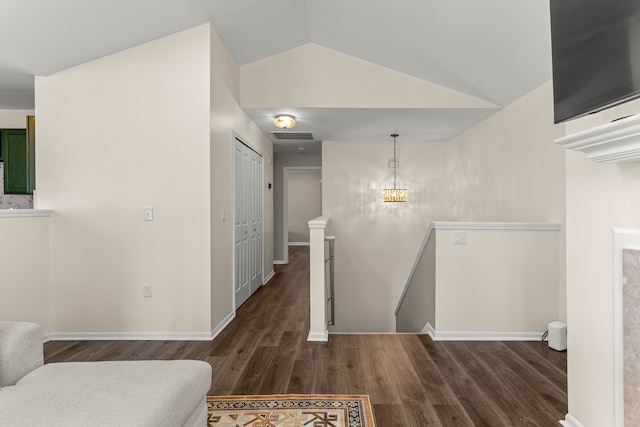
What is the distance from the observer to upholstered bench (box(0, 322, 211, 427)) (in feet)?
4.07

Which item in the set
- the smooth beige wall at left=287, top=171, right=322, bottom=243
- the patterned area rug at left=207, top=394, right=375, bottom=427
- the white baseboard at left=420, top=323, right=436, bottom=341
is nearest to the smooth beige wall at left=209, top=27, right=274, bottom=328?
the patterned area rug at left=207, top=394, right=375, bottom=427

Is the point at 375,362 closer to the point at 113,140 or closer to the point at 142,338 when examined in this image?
the point at 142,338

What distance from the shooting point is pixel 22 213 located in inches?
125

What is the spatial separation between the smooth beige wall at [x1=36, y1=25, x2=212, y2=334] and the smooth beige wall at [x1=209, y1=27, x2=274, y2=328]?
14 centimetres

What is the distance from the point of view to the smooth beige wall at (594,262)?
1.57 m

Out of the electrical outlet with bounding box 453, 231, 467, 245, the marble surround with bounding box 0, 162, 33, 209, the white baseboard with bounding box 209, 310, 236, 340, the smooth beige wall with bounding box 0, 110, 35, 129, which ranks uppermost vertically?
the smooth beige wall with bounding box 0, 110, 35, 129

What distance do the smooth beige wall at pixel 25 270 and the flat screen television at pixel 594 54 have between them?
12.8 ft

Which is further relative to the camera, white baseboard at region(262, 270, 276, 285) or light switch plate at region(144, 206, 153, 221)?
white baseboard at region(262, 270, 276, 285)

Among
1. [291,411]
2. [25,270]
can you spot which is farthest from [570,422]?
[25,270]

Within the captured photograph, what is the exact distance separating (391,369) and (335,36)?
337cm

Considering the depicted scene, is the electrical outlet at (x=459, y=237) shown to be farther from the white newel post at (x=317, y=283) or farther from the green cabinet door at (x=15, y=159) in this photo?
the green cabinet door at (x=15, y=159)

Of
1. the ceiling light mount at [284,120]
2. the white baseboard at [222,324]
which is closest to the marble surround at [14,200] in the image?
the white baseboard at [222,324]

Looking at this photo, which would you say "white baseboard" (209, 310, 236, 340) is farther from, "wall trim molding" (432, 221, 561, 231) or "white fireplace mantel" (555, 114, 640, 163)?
"white fireplace mantel" (555, 114, 640, 163)

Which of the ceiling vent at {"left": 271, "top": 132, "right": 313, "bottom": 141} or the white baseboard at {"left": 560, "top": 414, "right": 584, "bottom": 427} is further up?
the ceiling vent at {"left": 271, "top": 132, "right": 313, "bottom": 141}
